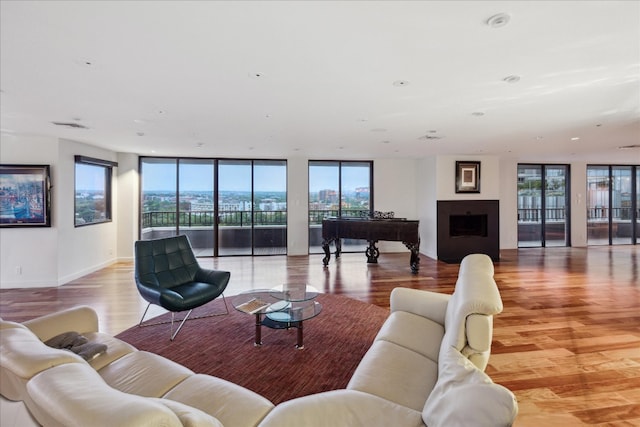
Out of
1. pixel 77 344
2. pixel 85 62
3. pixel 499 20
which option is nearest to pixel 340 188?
pixel 85 62

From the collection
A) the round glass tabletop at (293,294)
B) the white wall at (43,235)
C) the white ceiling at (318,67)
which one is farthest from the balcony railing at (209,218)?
the round glass tabletop at (293,294)

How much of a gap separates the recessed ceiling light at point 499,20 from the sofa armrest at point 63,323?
342 centimetres

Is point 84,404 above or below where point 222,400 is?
above

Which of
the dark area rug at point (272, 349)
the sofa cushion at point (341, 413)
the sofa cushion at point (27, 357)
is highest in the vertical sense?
the sofa cushion at point (27, 357)

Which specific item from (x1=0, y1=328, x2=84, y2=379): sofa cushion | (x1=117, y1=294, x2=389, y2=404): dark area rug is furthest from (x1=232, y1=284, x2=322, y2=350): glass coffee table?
(x1=0, y1=328, x2=84, y2=379): sofa cushion

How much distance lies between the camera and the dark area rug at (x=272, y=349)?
2.54m

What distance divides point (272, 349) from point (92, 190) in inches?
217

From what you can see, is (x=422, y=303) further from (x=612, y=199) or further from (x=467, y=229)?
(x=612, y=199)

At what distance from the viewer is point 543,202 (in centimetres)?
900

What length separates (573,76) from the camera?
2746mm

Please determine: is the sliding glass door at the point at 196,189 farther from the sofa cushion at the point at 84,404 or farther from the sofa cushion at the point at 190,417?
the sofa cushion at the point at 190,417

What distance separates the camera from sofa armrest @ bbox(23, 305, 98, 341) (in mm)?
2154

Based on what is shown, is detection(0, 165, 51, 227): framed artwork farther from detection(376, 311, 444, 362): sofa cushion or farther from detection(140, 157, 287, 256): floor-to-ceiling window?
Answer: detection(376, 311, 444, 362): sofa cushion

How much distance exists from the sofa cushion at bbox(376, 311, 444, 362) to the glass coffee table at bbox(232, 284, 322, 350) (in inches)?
Answer: 35.6
